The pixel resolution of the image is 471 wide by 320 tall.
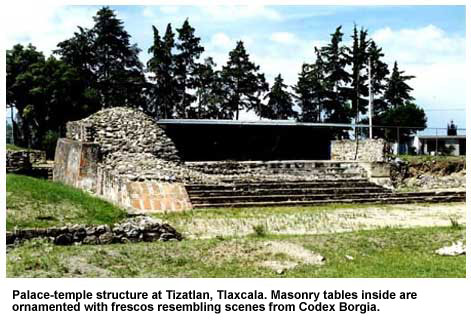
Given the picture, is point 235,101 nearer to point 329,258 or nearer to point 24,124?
point 24,124

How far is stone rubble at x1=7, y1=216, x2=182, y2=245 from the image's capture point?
370 inches

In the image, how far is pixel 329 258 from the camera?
30.1ft

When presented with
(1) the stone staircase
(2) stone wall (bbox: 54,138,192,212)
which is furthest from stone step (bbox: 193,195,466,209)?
(2) stone wall (bbox: 54,138,192,212)

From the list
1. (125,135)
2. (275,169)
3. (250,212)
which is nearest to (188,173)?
(125,135)

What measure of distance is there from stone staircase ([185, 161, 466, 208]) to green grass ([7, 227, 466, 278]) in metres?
6.43

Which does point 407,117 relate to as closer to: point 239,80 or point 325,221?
point 239,80

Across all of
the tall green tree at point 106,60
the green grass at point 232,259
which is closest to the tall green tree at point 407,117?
the tall green tree at point 106,60

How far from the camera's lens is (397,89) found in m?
44.4

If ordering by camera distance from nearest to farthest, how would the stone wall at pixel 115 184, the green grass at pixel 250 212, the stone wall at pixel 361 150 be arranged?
the green grass at pixel 250 212 < the stone wall at pixel 115 184 < the stone wall at pixel 361 150

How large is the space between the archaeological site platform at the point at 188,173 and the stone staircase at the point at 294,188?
0.03m

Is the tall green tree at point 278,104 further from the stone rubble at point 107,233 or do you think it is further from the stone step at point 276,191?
the stone rubble at point 107,233

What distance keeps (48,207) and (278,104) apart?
3553 cm

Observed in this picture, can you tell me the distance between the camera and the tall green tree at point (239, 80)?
42.6m
